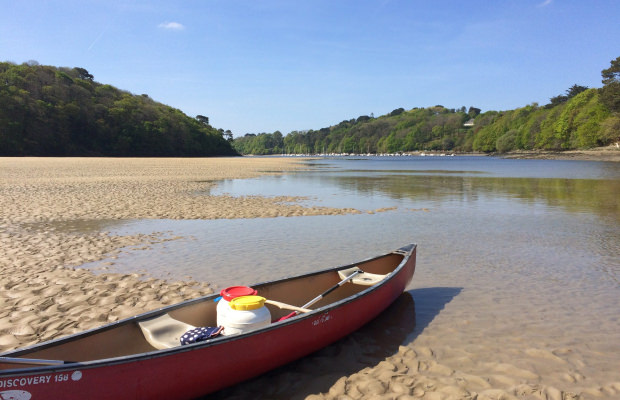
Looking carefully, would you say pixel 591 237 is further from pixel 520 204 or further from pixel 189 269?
pixel 189 269

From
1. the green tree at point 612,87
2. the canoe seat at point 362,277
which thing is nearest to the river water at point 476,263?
the canoe seat at point 362,277

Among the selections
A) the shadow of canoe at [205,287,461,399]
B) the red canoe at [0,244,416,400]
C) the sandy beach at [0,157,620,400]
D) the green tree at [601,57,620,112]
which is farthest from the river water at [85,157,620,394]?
the green tree at [601,57,620,112]

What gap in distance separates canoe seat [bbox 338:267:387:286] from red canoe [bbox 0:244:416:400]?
0.58 metres

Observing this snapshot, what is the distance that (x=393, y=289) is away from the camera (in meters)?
6.74

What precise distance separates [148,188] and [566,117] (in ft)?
436

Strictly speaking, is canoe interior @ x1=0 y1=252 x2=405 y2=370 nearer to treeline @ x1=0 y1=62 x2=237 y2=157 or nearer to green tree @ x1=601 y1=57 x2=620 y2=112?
treeline @ x1=0 y1=62 x2=237 y2=157

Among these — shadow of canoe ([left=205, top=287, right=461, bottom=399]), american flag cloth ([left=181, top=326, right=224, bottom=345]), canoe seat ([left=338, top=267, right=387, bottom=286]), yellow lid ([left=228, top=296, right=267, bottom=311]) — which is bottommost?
shadow of canoe ([left=205, top=287, right=461, bottom=399])

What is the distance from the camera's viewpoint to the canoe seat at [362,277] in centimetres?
709

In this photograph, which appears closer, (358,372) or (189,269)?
(358,372)

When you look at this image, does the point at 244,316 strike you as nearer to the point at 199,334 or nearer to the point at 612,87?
the point at 199,334

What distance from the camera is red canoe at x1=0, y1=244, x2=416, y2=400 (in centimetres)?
328

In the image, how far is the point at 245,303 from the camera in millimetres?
4789

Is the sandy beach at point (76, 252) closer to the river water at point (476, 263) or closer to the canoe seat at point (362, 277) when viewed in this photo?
the river water at point (476, 263)

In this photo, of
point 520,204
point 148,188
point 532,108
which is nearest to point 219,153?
point 148,188
